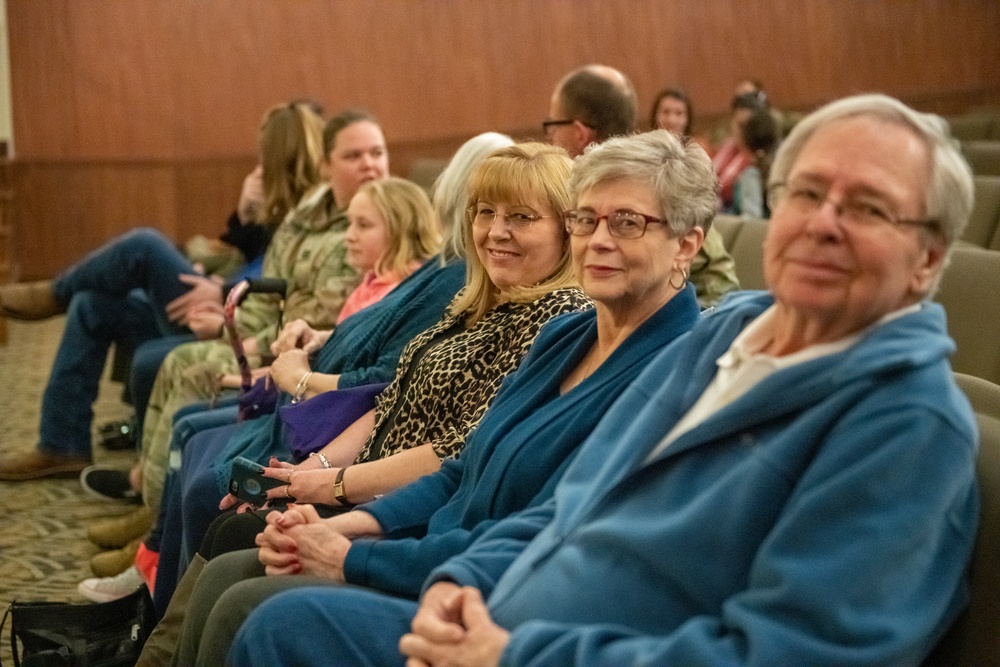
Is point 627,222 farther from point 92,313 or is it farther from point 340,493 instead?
point 92,313

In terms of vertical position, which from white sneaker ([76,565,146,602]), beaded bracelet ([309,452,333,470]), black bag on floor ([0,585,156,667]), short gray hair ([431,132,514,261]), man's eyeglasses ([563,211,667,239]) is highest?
man's eyeglasses ([563,211,667,239])

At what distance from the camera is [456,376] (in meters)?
2.23

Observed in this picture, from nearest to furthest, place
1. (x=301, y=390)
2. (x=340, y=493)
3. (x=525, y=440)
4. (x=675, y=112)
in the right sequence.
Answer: (x=525, y=440) < (x=340, y=493) < (x=301, y=390) < (x=675, y=112)

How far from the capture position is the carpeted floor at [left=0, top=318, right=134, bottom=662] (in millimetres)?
3174

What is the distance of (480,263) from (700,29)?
6.83 m

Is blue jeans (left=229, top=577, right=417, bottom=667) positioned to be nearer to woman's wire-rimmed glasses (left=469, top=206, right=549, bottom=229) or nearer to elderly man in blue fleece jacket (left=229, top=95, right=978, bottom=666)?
elderly man in blue fleece jacket (left=229, top=95, right=978, bottom=666)

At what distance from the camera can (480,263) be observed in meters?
2.34

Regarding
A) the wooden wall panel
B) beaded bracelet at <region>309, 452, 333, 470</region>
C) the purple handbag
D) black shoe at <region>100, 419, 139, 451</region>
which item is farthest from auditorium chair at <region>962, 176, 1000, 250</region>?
the wooden wall panel

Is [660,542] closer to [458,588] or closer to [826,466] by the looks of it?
[826,466]

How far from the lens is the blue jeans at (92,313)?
4.18m

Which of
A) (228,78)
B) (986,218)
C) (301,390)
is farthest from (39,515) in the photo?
(228,78)

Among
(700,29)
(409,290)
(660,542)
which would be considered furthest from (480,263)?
(700,29)

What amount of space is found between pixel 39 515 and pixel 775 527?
308cm

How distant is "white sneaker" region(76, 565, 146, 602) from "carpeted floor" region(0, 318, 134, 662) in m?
0.04
